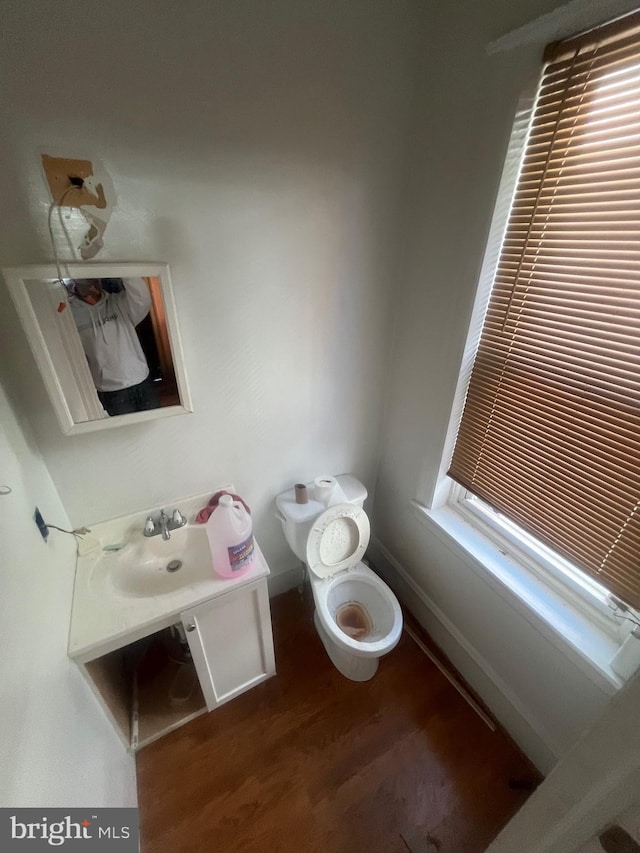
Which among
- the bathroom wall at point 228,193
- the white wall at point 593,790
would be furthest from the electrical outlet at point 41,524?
the white wall at point 593,790

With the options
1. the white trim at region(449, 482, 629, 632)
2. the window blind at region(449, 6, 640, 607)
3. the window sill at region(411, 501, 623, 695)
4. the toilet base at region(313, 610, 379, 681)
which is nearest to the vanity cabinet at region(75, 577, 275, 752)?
the toilet base at region(313, 610, 379, 681)

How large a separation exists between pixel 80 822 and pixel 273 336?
129 cm

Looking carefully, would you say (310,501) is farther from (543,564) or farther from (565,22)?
(565,22)

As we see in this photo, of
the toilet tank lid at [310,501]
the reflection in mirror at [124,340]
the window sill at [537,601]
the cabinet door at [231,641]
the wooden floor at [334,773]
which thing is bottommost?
the wooden floor at [334,773]

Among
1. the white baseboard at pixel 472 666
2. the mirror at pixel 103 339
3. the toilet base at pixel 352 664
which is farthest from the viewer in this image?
the toilet base at pixel 352 664

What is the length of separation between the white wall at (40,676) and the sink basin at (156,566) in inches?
4.4

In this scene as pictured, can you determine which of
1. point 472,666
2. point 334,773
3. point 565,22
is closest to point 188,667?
point 334,773

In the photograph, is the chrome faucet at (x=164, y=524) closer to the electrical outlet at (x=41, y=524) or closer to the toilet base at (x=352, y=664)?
the electrical outlet at (x=41, y=524)

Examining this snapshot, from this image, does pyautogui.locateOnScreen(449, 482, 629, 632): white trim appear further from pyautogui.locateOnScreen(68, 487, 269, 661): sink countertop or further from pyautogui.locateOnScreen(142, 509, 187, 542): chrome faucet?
pyautogui.locateOnScreen(142, 509, 187, 542): chrome faucet

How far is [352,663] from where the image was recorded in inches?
54.9

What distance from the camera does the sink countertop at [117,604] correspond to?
95 centimetres

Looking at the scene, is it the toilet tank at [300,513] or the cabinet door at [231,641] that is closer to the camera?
the cabinet door at [231,641]

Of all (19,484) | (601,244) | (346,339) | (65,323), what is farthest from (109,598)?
(601,244)

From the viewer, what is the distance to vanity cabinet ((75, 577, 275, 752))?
1107 mm
